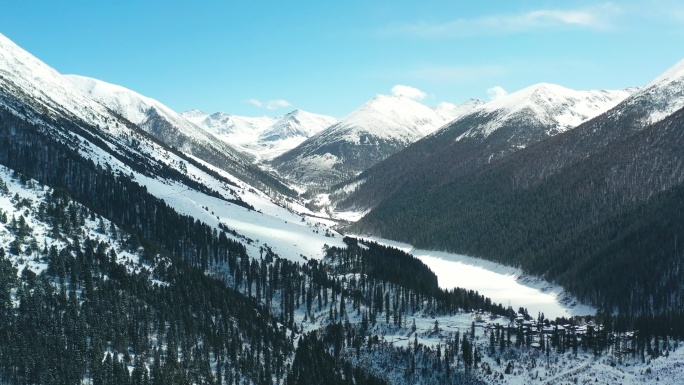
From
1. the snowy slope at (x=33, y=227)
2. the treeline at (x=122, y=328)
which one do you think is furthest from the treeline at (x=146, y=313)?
the snowy slope at (x=33, y=227)

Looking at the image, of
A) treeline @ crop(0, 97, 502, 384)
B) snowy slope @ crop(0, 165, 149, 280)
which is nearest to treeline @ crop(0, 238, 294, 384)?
treeline @ crop(0, 97, 502, 384)

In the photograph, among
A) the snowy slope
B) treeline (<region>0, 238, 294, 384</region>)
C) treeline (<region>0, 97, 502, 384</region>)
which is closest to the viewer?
treeline (<region>0, 238, 294, 384</region>)

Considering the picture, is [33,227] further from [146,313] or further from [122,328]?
[122,328]

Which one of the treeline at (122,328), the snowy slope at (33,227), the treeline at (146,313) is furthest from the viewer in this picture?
the snowy slope at (33,227)

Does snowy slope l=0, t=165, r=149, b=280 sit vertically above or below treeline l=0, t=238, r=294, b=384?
above

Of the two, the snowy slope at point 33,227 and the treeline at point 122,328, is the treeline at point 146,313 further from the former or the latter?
the snowy slope at point 33,227

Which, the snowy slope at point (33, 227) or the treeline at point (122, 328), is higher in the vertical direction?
the snowy slope at point (33, 227)

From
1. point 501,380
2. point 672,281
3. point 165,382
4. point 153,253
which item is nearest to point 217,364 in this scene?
point 165,382

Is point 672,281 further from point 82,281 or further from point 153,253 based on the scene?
point 82,281

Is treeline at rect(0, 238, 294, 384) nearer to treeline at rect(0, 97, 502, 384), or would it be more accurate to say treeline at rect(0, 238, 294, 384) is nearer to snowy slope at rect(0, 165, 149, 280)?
treeline at rect(0, 97, 502, 384)

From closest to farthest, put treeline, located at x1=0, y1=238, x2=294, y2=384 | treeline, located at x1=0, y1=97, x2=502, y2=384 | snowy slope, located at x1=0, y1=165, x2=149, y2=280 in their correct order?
treeline, located at x1=0, y1=238, x2=294, y2=384 < treeline, located at x1=0, y1=97, x2=502, y2=384 < snowy slope, located at x1=0, y1=165, x2=149, y2=280

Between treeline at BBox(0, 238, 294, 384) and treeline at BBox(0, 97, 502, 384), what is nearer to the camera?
treeline at BBox(0, 238, 294, 384)

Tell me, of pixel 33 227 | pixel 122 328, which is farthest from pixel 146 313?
pixel 33 227
